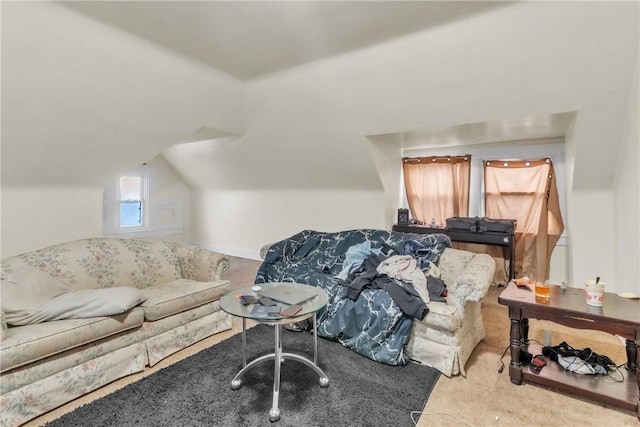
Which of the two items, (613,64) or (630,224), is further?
(630,224)

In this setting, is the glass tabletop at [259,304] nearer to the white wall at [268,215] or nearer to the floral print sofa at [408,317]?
the floral print sofa at [408,317]

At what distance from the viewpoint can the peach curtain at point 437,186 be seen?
4418mm

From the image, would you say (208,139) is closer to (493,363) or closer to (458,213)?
(458,213)

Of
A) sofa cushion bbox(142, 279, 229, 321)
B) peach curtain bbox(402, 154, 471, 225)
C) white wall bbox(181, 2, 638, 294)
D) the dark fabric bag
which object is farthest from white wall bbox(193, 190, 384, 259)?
sofa cushion bbox(142, 279, 229, 321)

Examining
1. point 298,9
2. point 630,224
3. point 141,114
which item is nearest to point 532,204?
point 630,224

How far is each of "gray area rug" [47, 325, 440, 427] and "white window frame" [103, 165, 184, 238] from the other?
435 cm

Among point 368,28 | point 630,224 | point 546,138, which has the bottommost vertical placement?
point 630,224

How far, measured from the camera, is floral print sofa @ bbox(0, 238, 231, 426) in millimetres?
1716

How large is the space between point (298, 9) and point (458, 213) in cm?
331

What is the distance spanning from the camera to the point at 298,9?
2354mm

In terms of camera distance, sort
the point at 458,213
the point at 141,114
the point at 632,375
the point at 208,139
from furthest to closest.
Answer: the point at 208,139, the point at 458,213, the point at 141,114, the point at 632,375

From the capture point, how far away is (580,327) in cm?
183

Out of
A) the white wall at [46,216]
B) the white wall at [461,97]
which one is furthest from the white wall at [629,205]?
the white wall at [46,216]

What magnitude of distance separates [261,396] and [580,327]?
190 centimetres
